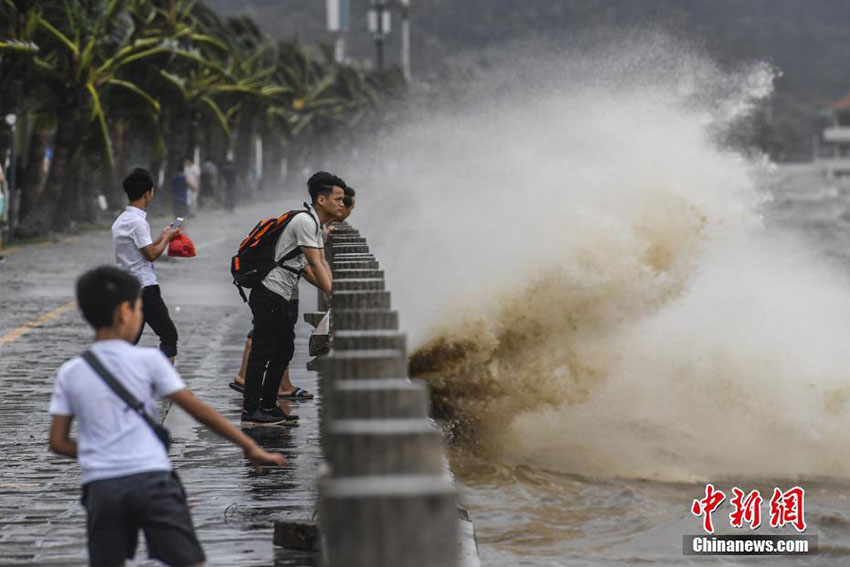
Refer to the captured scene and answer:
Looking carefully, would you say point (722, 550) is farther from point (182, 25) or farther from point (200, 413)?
point (182, 25)

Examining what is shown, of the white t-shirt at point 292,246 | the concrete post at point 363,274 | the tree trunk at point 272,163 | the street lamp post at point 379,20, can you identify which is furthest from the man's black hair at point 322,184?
the street lamp post at point 379,20

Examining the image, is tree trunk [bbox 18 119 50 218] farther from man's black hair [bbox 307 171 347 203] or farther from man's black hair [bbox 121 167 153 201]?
man's black hair [bbox 307 171 347 203]

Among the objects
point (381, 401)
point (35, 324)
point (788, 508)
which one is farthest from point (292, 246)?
point (35, 324)

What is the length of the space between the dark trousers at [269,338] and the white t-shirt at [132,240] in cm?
72

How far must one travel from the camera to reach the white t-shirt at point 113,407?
4738 millimetres

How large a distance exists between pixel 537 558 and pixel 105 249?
21500 millimetres

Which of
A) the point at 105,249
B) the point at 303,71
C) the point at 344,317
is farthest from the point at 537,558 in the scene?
the point at 303,71

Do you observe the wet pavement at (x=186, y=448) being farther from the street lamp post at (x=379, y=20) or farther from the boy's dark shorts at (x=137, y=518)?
the street lamp post at (x=379, y=20)

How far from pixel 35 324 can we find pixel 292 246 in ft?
26.8

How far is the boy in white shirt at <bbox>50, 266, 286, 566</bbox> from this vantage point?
4.73 m

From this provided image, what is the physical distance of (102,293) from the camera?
4754 mm

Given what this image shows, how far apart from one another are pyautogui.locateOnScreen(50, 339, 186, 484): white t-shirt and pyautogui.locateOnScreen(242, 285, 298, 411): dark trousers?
4817 millimetres

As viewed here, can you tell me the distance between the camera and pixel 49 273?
24016 millimetres

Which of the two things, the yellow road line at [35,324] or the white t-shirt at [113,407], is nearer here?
the white t-shirt at [113,407]
